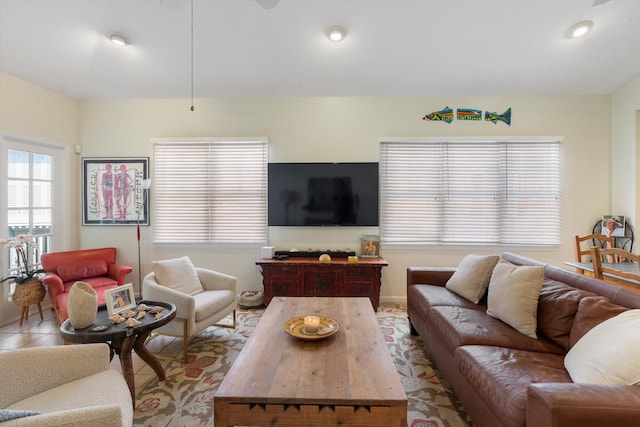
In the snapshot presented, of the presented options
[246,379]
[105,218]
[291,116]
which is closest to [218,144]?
[291,116]

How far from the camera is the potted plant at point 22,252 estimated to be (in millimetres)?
3115

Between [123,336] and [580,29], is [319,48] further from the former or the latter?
[123,336]

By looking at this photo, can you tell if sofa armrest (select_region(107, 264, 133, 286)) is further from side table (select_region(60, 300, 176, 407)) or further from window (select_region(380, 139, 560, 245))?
window (select_region(380, 139, 560, 245))

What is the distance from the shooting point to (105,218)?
13.3ft

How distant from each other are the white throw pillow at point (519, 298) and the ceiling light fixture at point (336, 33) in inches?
103

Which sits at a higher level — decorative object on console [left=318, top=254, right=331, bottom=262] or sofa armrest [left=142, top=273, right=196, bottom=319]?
decorative object on console [left=318, top=254, right=331, bottom=262]

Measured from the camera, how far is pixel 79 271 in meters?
→ 3.38

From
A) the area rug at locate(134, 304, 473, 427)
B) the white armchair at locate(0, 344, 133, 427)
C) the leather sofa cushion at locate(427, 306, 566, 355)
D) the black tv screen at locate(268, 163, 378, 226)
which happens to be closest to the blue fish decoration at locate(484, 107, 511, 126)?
the black tv screen at locate(268, 163, 378, 226)

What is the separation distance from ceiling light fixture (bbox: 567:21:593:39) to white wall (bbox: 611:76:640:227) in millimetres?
1442

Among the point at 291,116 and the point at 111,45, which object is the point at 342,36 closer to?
the point at 291,116

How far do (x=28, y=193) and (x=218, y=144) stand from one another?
7.86 feet

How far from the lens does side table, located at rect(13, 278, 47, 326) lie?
309 centimetres

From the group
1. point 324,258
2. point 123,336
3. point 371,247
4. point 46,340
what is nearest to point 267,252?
point 324,258

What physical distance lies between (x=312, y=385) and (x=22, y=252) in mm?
3972
